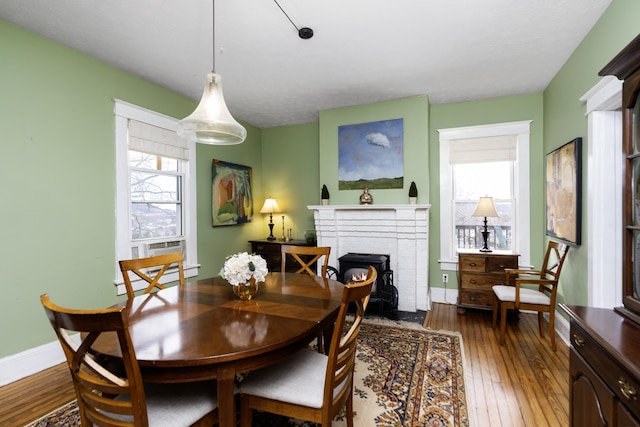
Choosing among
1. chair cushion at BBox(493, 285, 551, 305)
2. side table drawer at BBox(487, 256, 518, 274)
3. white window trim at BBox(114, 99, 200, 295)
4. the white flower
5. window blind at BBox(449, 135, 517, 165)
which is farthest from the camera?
window blind at BBox(449, 135, 517, 165)

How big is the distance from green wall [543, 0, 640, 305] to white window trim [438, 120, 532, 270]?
28 centimetres

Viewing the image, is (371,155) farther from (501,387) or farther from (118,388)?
(118,388)

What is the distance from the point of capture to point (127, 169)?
305cm

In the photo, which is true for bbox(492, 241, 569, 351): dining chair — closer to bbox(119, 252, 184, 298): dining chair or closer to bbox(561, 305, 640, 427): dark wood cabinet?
bbox(561, 305, 640, 427): dark wood cabinet

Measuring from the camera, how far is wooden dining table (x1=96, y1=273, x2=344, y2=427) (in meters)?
1.16

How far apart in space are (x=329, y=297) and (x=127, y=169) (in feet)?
8.40

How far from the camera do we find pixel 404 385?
2.16 metres

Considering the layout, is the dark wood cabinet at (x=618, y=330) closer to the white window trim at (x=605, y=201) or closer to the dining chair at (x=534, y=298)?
the white window trim at (x=605, y=201)

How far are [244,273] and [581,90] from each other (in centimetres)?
320

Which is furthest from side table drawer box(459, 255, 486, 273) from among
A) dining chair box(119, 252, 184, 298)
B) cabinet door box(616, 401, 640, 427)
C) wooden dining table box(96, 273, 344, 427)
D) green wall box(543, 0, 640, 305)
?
dining chair box(119, 252, 184, 298)

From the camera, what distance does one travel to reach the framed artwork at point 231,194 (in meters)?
4.18

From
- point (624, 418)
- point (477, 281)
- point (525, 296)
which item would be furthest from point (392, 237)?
point (624, 418)

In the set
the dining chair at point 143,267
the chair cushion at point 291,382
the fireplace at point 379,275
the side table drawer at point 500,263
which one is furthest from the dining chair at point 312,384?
the side table drawer at point 500,263

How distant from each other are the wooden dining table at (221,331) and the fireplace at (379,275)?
64.7 inches
